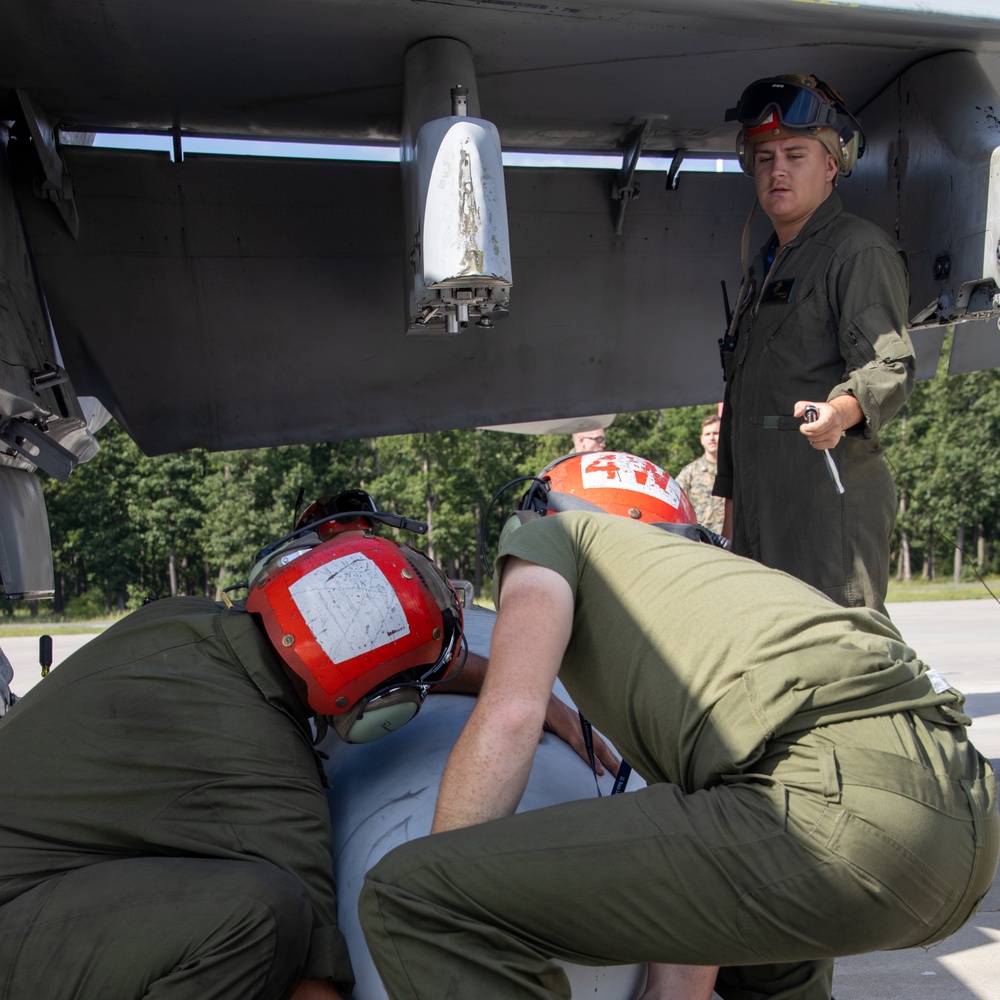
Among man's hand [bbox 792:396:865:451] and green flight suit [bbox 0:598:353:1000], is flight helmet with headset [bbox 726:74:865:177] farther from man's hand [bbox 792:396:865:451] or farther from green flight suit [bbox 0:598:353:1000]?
green flight suit [bbox 0:598:353:1000]

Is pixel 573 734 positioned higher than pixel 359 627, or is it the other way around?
pixel 359 627

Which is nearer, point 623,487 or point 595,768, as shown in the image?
point 595,768

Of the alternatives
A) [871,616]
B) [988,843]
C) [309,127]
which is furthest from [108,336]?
[988,843]

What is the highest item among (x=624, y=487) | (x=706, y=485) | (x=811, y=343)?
(x=811, y=343)

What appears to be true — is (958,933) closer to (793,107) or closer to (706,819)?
(706,819)

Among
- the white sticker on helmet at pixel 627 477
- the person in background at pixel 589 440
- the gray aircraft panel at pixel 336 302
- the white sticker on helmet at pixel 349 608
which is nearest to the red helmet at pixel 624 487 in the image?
the white sticker on helmet at pixel 627 477

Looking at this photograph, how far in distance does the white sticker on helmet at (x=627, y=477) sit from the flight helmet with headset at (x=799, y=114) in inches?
42.3

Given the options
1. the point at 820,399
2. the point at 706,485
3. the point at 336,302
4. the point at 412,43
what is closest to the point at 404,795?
the point at 820,399

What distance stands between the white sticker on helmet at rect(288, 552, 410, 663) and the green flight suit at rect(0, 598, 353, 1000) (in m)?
0.15

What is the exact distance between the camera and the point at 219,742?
82.3 inches

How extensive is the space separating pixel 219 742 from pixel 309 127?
2.46m

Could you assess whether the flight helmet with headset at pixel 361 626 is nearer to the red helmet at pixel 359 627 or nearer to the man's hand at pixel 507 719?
the red helmet at pixel 359 627

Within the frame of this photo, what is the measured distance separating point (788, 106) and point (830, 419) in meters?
1.06

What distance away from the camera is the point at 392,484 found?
33250 mm
